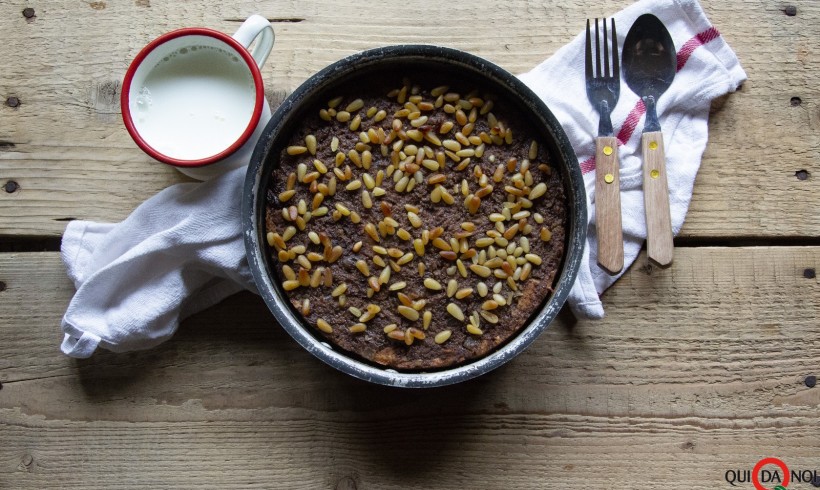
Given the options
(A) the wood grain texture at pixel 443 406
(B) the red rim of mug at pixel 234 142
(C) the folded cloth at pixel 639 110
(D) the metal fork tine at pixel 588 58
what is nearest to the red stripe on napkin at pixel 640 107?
(C) the folded cloth at pixel 639 110

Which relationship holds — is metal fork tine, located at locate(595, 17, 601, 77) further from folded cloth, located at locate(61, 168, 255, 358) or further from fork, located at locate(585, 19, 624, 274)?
folded cloth, located at locate(61, 168, 255, 358)

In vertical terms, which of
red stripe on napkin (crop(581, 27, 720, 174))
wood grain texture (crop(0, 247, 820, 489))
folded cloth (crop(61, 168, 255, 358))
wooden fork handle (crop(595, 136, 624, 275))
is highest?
red stripe on napkin (crop(581, 27, 720, 174))

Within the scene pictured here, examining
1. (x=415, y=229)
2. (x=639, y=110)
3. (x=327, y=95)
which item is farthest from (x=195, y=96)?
(x=639, y=110)

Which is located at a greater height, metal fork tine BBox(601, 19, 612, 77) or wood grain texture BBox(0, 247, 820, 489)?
metal fork tine BBox(601, 19, 612, 77)

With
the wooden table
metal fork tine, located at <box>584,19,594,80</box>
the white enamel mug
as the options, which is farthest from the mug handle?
metal fork tine, located at <box>584,19,594,80</box>

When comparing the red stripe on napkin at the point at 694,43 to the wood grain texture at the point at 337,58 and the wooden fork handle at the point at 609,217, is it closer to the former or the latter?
the wood grain texture at the point at 337,58

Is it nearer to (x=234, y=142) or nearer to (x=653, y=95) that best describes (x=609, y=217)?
(x=653, y=95)
